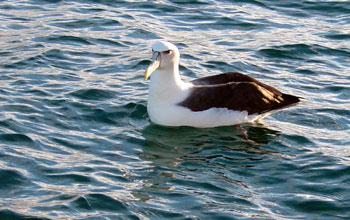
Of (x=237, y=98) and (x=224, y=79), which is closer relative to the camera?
(x=237, y=98)

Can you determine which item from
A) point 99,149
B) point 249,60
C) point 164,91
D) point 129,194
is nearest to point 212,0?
point 249,60

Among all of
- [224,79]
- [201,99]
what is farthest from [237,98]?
[201,99]

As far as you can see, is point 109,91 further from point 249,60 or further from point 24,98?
point 249,60

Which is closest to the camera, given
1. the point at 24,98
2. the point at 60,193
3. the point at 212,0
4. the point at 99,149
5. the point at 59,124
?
the point at 60,193

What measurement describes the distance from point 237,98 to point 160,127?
3.78ft

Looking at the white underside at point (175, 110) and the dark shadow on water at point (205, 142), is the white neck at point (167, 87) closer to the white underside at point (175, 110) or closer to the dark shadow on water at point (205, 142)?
the white underside at point (175, 110)

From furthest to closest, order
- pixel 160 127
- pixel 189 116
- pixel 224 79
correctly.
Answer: pixel 224 79 < pixel 160 127 < pixel 189 116


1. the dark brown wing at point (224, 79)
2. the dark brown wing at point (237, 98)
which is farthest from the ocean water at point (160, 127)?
the dark brown wing at point (224, 79)

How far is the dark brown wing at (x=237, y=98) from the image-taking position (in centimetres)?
1195

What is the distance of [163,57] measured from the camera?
11.9m

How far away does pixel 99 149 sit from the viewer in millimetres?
10930

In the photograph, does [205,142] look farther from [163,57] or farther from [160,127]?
[163,57]

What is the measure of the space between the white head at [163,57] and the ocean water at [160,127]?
0.84m

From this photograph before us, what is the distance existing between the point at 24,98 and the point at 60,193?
3367 mm
